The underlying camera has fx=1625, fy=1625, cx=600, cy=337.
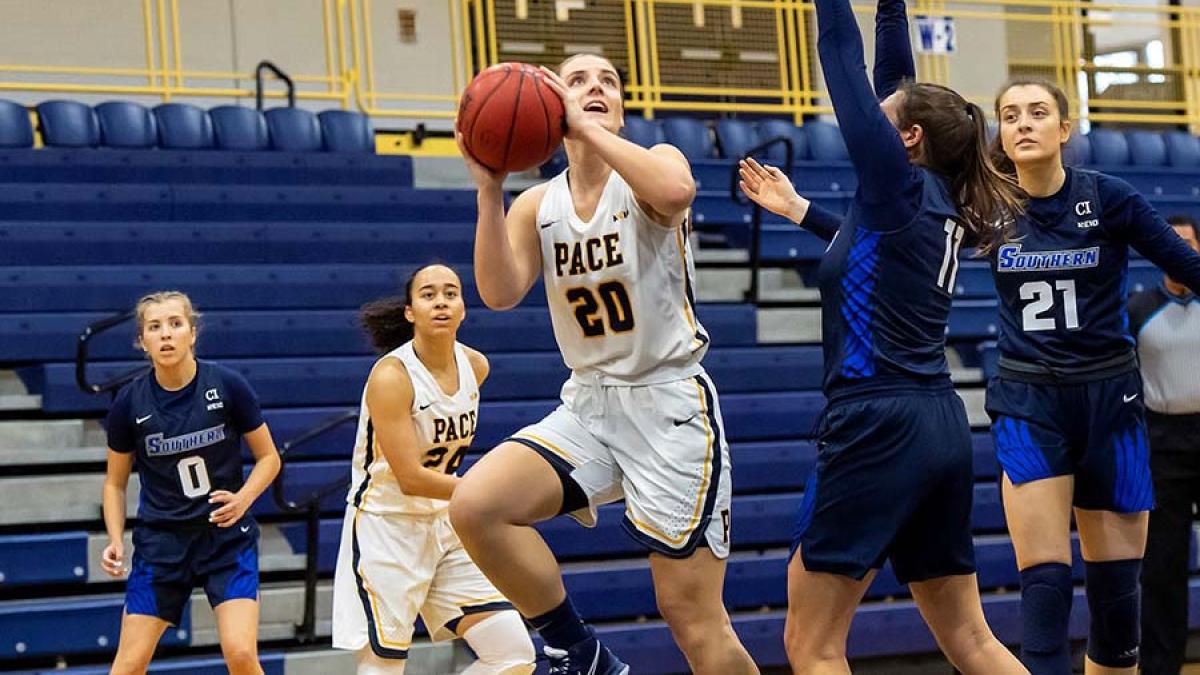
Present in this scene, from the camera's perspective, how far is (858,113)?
145 inches

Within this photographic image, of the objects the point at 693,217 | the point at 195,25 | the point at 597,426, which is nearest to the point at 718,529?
the point at 597,426

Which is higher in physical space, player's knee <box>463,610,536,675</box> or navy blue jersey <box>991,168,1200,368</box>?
navy blue jersey <box>991,168,1200,368</box>

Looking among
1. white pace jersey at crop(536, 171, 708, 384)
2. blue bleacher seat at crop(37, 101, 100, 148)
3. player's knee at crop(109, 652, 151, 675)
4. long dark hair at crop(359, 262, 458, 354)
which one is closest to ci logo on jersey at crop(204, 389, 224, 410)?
long dark hair at crop(359, 262, 458, 354)

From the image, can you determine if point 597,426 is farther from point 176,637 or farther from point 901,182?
point 176,637

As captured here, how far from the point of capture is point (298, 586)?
23.8 ft

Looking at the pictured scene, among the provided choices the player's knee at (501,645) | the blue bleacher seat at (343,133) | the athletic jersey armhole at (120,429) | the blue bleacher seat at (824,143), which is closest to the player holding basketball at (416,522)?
the player's knee at (501,645)

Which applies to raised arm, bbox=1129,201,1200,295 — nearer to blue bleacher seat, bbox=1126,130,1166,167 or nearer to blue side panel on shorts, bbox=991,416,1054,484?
blue side panel on shorts, bbox=991,416,1054,484

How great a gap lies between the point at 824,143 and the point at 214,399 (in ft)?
21.2

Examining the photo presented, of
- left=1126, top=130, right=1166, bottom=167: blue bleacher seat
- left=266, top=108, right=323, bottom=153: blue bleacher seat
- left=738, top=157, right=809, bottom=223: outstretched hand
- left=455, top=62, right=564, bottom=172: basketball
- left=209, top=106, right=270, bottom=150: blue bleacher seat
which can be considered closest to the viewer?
left=455, top=62, right=564, bottom=172: basketball

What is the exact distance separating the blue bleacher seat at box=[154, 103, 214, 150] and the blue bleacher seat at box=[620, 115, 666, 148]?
2.60m

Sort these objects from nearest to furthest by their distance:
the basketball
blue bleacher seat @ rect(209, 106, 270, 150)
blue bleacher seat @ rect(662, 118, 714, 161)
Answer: the basketball
blue bleacher seat @ rect(209, 106, 270, 150)
blue bleacher seat @ rect(662, 118, 714, 161)

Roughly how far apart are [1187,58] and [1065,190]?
10004mm

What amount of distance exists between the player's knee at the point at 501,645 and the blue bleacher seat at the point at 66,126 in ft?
17.4

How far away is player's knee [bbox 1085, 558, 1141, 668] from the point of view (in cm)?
480
